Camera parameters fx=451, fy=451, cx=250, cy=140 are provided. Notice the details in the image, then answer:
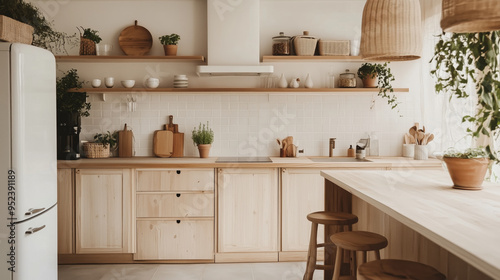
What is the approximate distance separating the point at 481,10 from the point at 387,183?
1.30 meters

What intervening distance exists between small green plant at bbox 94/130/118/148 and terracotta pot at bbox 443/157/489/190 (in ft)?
11.2

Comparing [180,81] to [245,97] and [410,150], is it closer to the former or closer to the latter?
[245,97]

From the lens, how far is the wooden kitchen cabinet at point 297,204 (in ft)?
14.2

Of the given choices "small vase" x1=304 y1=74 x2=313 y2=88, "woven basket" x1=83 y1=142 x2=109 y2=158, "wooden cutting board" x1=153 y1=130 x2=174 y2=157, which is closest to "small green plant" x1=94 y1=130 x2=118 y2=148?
"woven basket" x1=83 y1=142 x2=109 y2=158

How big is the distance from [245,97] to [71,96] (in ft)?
6.01

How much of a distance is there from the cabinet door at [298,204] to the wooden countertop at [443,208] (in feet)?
3.82

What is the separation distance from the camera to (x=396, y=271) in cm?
203

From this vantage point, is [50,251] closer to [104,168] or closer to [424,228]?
[104,168]

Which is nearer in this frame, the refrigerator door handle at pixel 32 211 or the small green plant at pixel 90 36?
the refrigerator door handle at pixel 32 211

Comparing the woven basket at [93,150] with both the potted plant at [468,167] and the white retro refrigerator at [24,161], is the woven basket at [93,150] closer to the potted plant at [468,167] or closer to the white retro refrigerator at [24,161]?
the white retro refrigerator at [24,161]

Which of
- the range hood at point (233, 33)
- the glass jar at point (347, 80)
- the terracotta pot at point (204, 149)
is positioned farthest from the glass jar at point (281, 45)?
the terracotta pot at point (204, 149)

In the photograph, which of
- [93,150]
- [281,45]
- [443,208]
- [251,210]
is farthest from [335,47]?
[443,208]

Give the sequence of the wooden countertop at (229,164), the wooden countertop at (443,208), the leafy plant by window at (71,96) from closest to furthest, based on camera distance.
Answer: the wooden countertop at (443,208)
the wooden countertop at (229,164)
the leafy plant by window at (71,96)

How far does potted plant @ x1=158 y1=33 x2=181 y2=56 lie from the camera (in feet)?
15.7
